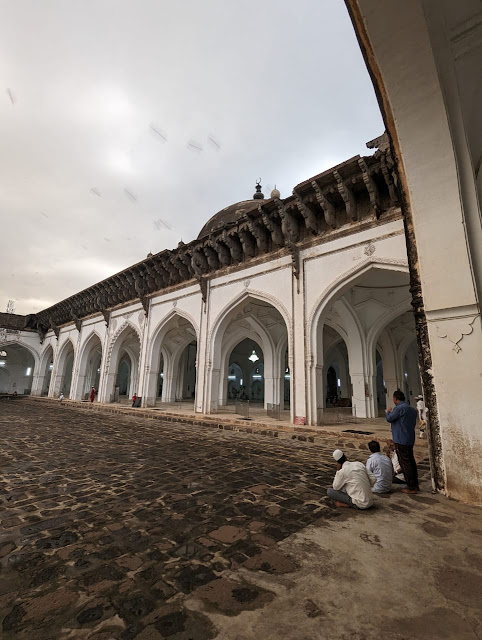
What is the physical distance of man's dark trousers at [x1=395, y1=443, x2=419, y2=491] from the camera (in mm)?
3633

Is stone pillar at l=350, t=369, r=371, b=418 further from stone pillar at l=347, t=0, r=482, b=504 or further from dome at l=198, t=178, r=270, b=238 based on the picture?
dome at l=198, t=178, r=270, b=238

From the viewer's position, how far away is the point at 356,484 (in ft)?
9.96

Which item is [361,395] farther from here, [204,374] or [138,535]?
[138,535]

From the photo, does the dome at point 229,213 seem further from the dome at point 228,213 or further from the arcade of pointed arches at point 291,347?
the arcade of pointed arches at point 291,347

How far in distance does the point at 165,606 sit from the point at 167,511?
1.28m

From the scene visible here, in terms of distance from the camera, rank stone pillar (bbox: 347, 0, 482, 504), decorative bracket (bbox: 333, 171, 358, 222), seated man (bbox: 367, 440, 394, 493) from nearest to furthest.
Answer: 1. stone pillar (bbox: 347, 0, 482, 504)
2. seated man (bbox: 367, 440, 394, 493)
3. decorative bracket (bbox: 333, 171, 358, 222)

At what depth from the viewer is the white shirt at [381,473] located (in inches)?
140

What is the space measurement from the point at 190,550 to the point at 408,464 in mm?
2809

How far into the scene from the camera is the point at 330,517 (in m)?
2.77

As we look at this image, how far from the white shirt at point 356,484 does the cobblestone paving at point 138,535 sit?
27 cm

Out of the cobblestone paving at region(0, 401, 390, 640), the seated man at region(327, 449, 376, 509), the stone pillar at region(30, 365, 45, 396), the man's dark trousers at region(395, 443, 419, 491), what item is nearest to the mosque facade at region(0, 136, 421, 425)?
the man's dark trousers at region(395, 443, 419, 491)

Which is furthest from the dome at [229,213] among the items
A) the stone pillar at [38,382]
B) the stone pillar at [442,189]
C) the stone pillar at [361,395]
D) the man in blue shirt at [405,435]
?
the stone pillar at [38,382]

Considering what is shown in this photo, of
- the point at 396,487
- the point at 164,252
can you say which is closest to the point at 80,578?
the point at 396,487

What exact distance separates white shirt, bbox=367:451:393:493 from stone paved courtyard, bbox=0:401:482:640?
0.20m
